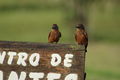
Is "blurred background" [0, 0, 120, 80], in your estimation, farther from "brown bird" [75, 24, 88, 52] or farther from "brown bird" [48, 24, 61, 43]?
"brown bird" [75, 24, 88, 52]

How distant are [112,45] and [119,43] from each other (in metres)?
1.40

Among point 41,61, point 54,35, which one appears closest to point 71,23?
point 54,35

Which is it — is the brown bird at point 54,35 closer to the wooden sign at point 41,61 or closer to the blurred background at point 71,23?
the wooden sign at point 41,61

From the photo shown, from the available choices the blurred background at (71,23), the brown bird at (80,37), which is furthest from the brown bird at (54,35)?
the blurred background at (71,23)

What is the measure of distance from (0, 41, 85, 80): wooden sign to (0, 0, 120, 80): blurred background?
1386 centimetres

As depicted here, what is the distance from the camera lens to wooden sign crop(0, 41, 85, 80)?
19.2 feet

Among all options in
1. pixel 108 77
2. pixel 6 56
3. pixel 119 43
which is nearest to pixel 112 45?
pixel 119 43

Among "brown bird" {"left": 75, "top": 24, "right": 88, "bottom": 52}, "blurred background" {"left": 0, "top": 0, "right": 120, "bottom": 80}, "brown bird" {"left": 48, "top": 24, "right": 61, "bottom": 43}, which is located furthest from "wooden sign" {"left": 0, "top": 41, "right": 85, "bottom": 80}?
"blurred background" {"left": 0, "top": 0, "right": 120, "bottom": 80}

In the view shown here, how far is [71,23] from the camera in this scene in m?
36.5

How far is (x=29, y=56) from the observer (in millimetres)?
5992

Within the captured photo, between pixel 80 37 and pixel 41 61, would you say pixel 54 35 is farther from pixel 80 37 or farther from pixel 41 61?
pixel 41 61

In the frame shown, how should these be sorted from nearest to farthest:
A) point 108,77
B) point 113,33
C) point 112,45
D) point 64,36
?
point 108,77 < point 112,45 < point 64,36 < point 113,33

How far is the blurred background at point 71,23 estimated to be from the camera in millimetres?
25337

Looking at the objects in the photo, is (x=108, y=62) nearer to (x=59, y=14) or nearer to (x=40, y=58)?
(x=40, y=58)
